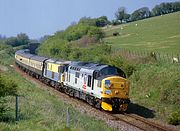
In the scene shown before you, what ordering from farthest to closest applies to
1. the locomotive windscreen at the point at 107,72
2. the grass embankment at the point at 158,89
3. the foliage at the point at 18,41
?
the foliage at the point at 18,41 < the grass embankment at the point at 158,89 < the locomotive windscreen at the point at 107,72

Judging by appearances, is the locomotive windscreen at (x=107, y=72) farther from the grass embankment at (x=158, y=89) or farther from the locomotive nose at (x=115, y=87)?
the grass embankment at (x=158, y=89)

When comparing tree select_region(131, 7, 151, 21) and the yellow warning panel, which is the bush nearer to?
the yellow warning panel

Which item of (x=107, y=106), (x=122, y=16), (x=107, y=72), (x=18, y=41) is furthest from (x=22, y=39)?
(x=107, y=106)

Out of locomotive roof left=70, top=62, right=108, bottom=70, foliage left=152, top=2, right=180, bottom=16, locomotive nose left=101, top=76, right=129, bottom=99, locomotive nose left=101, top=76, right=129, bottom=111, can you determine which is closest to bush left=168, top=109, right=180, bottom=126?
locomotive nose left=101, top=76, right=129, bottom=111

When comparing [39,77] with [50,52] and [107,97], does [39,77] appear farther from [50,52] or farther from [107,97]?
[50,52]

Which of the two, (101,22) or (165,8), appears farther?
(165,8)

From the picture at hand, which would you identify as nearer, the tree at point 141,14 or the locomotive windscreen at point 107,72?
the locomotive windscreen at point 107,72

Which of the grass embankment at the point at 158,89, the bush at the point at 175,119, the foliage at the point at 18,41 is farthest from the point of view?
the foliage at the point at 18,41

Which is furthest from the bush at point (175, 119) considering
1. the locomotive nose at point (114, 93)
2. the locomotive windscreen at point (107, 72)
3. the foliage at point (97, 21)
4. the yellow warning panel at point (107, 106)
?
the foliage at point (97, 21)

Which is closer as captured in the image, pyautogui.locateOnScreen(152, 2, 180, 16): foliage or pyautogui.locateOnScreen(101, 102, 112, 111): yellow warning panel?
pyautogui.locateOnScreen(101, 102, 112, 111): yellow warning panel

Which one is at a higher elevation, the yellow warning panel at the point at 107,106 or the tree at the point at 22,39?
the yellow warning panel at the point at 107,106

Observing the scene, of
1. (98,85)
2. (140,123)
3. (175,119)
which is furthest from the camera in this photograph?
(98,85)

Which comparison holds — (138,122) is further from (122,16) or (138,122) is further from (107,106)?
(122,16)

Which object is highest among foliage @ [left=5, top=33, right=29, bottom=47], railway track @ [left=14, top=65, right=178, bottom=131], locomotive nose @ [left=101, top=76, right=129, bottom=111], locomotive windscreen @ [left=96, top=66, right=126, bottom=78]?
locomotive windscreen @ [left=96, top=66, right=126, bottom=78]
